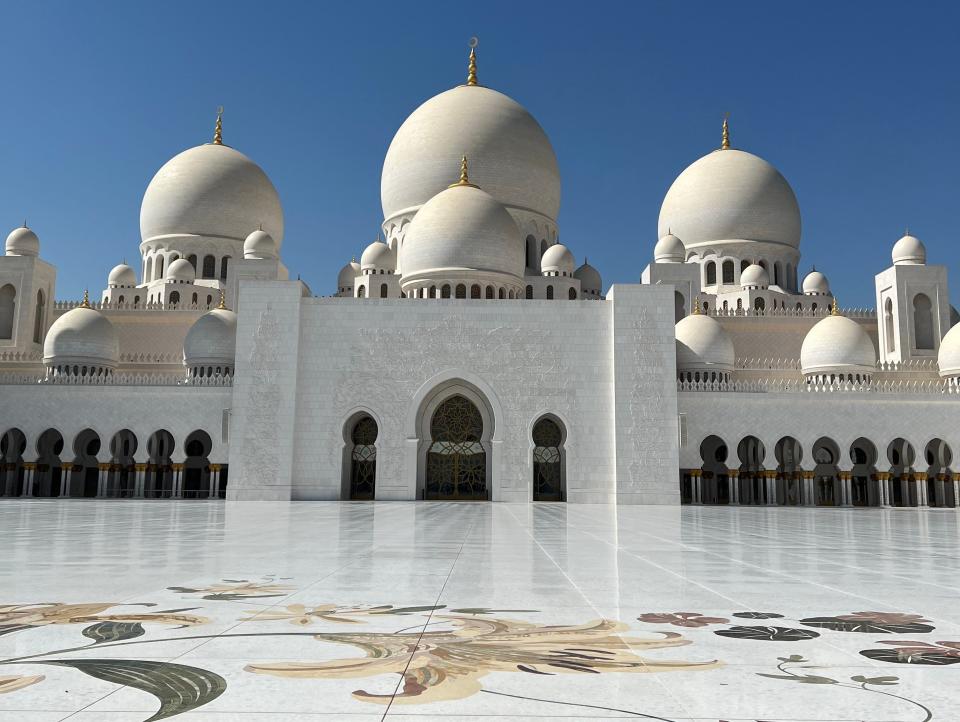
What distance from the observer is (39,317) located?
26.3 metres

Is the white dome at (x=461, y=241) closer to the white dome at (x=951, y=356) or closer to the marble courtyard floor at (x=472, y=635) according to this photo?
the white dome at (x=951, y=356)

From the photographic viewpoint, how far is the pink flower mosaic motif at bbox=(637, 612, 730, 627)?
3.33m

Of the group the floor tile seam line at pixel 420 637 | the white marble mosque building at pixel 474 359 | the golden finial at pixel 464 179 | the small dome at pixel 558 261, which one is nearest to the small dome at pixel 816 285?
the white marble mosque building at pixel 474 359

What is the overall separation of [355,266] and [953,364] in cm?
1706

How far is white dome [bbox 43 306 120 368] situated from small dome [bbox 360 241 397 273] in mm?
7321

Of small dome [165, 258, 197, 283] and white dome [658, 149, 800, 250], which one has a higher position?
white dome [658, 149, 800, 250]

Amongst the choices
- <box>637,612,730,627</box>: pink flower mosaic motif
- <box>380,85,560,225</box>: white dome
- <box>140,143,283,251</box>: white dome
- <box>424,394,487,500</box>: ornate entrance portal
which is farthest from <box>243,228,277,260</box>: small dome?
<box>637,612,730,627</box>: pink flower mosaic motif

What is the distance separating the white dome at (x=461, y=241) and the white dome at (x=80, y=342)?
314 inches

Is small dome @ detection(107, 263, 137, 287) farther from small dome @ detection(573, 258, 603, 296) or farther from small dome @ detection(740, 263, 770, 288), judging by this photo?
small dome @ detection(740, 263, 770, 288)

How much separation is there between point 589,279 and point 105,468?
1480cm

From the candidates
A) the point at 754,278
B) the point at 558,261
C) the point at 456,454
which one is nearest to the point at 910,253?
the point at 754,278

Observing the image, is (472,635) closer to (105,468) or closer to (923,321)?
(105,468)

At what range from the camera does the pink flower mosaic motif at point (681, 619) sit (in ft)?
10.9

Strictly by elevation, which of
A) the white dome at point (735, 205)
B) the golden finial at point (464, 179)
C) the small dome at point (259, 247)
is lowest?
the small dome at point (259, 247)
